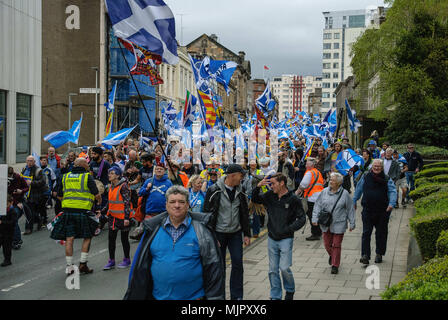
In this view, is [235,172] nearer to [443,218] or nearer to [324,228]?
[324,228]

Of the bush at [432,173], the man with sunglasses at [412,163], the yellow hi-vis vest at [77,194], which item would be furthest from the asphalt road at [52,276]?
the man with sunglasses at [412,163]

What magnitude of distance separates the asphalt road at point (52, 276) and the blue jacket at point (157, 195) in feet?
3.72

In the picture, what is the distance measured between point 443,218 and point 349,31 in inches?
4905

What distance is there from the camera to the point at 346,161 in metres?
13.4

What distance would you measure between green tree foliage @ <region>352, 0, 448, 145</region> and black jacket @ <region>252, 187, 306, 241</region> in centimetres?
2761

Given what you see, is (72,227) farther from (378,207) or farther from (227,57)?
(227,57)

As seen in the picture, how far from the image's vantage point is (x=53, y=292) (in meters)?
7.08

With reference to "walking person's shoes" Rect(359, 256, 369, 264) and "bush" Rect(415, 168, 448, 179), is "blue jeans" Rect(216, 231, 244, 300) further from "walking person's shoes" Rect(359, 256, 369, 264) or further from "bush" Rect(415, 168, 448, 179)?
"bush" Rect(415, 168, 448, 179)

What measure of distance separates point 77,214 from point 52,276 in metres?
1.05

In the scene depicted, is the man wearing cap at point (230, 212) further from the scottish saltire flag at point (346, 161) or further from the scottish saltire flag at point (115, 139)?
the scottish saltire flag at point (115, 139)

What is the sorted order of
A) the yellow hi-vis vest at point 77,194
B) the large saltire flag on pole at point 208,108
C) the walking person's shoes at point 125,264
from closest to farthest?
the yellow hi-vis vest at point 77,194, the walking person's shoes at point 125,264, the large saltire flag on pole at point 208,108

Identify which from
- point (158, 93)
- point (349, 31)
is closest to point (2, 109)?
point (158, 93)

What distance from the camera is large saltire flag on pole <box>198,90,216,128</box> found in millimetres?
12812

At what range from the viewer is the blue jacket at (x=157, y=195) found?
Result: 26.3 feet
